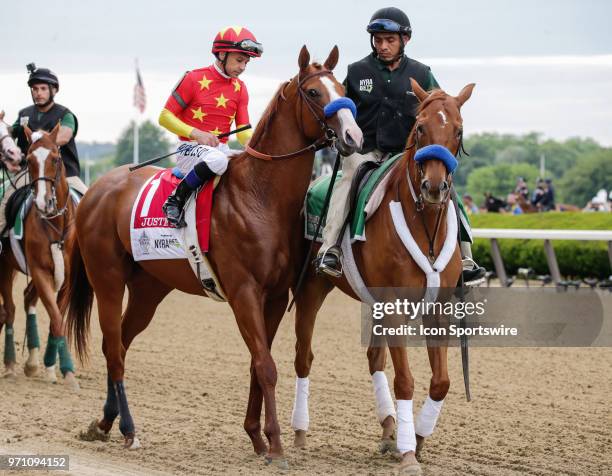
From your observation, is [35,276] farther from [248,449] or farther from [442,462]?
[442,462]

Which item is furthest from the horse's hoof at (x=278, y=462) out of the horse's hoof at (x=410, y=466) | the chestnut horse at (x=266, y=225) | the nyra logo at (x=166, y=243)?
the nyra logo at (x=166, y=243)

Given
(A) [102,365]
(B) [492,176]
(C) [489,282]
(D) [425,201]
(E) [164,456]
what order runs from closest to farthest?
1. (D) [425,201]
2. (E) [164,456]
3. (A) [102,365]
4. (C) [489,282]
5. (B) [492,176]

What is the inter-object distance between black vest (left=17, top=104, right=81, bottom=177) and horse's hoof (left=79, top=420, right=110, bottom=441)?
3.38 metres

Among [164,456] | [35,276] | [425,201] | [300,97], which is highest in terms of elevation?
[300,97]

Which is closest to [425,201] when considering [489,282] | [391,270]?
[391,270]

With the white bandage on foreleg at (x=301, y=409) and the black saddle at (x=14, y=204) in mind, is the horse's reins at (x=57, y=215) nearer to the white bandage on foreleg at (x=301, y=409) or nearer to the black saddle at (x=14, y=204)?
the black saddle at (x=14, y=204)

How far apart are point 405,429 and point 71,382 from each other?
4.07 meters

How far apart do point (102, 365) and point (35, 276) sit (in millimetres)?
1325

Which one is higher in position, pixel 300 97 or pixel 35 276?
pixel 300 97

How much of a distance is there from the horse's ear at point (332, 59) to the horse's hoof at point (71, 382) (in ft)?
13.3

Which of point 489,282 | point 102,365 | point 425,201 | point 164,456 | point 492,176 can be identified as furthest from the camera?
point 492,176

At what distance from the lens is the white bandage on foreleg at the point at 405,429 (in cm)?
539

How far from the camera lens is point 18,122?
30.8ft

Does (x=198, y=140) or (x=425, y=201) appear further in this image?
(x=198, y=140)
